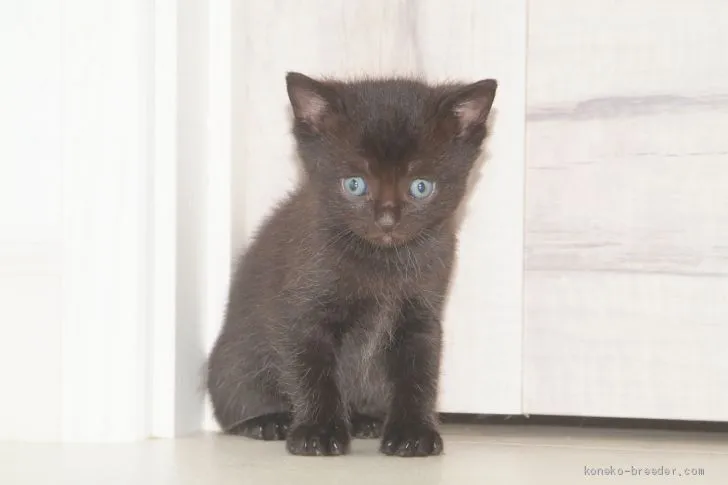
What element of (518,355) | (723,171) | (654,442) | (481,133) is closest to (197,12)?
(481,133)

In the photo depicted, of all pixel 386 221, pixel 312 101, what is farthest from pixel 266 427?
pixel 312 101

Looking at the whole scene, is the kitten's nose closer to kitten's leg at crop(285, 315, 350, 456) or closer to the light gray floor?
kitten's leg at crop(285, 315, 350, 456)

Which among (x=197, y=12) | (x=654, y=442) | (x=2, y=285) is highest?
(x=197, y=12)

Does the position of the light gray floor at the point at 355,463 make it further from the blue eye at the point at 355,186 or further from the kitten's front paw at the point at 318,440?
the blue eye at the point at 355,186

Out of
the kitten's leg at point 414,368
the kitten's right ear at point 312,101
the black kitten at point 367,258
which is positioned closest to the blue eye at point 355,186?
the black kitten at point 367,258

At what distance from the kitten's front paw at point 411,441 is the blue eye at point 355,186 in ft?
1.40

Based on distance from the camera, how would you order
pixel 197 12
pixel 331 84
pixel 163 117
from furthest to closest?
pixel 197 12 → pixel 163 117 → pixel 331 84

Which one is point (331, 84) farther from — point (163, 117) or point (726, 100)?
point (726, 100)

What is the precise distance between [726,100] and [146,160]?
3.83ft

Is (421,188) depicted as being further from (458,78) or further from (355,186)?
(458,78)

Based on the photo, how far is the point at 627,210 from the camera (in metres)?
1.97

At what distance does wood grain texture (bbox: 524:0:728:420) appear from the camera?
6.35ft

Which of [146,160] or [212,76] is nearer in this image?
[146,160]

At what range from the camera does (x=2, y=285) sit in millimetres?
1884
